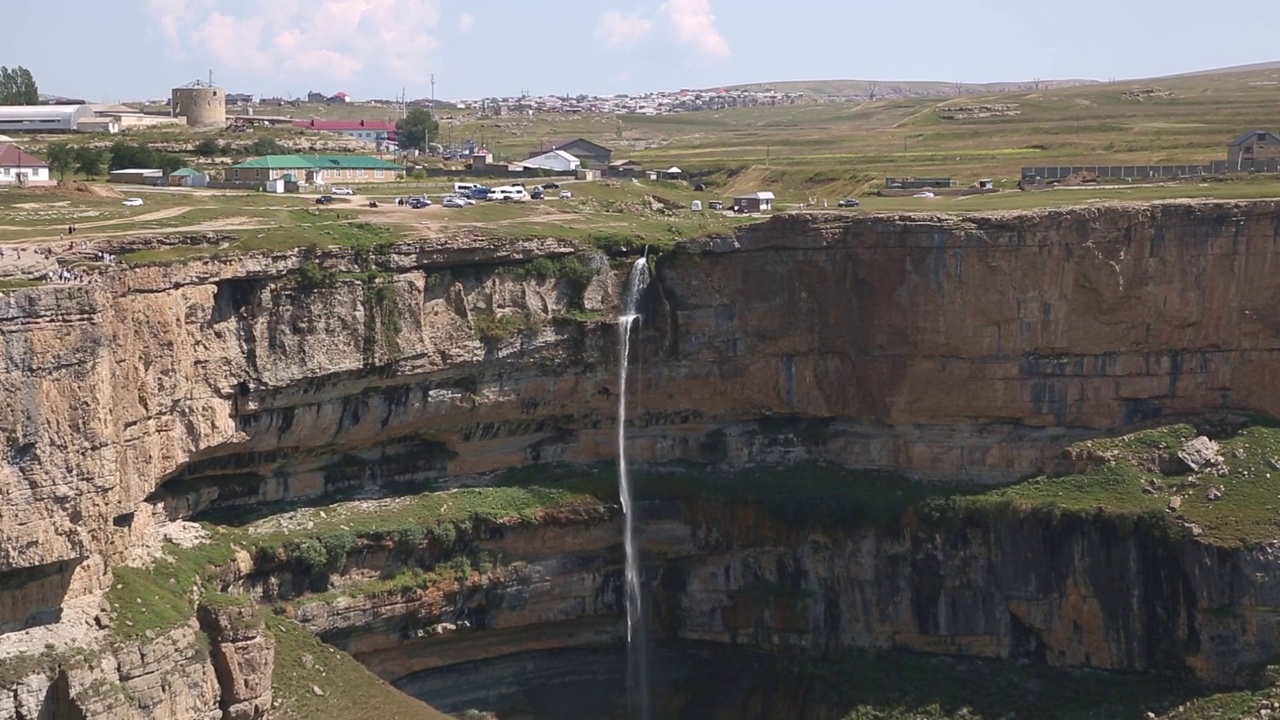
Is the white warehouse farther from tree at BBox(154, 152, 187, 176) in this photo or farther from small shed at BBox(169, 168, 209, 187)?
small shed at BBox(169, 168, 209, 187)

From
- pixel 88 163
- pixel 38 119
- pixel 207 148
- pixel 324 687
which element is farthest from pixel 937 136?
pixel 324 687

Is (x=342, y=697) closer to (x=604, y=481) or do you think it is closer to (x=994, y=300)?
(x=604, y=481)

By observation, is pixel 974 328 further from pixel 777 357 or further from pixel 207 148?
pixel 207 148

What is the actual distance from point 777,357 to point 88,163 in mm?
30947

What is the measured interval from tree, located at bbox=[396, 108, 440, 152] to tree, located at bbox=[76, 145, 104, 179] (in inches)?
1227

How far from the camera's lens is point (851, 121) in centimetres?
14388

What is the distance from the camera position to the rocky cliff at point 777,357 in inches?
1783

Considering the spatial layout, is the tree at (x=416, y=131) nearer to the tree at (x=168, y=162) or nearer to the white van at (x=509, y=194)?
the tree at (x=168, y=162)

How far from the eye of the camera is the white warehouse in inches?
3250

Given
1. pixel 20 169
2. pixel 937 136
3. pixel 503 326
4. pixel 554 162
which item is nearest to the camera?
pixel 503 326

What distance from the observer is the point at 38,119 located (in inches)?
3297

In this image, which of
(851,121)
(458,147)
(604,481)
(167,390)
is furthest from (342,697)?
(851,121)

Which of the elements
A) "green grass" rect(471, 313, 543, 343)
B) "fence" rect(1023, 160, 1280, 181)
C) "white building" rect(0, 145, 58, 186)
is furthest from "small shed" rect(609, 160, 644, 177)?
"green grass" rect(471, 313, 543, 343)

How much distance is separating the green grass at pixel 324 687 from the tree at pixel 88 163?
103 ft
